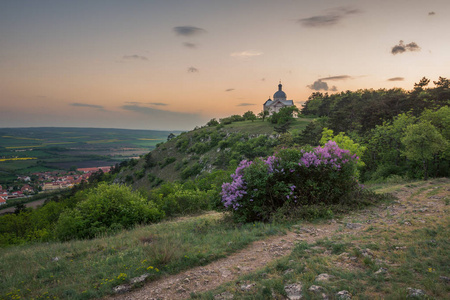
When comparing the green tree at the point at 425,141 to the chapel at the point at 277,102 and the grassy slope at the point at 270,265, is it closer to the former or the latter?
the grassy slope at the point at 270,265

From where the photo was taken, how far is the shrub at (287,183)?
401 inches

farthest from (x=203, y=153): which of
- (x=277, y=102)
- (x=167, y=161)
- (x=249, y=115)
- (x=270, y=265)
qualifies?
(x=270, y=265)

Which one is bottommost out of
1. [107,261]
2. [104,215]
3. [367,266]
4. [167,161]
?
[167,161]

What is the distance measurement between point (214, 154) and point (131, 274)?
54.4m

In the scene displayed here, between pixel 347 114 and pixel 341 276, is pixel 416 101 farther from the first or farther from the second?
pixel 341 276

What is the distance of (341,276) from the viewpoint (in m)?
4.82

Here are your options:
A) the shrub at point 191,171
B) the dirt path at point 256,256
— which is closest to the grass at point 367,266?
the dirt path at point 256,256

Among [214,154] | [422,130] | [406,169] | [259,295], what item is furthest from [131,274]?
[214,154]

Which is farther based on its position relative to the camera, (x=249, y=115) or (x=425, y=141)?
(x=249, y=115)

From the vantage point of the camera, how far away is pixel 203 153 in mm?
65312

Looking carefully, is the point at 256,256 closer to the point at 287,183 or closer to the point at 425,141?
the point at 287,183

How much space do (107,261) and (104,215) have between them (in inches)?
275

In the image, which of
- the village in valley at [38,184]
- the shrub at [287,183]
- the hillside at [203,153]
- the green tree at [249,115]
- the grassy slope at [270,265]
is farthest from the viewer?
the green tree at [249,115]

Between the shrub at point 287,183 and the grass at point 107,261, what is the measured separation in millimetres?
1091
